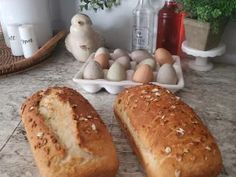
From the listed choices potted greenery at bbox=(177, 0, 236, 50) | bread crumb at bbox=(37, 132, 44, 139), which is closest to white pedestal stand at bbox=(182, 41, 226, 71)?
potted greenery at bbox=(177, 0, 236, 50)

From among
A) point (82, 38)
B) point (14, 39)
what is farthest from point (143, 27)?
point (14, 39)

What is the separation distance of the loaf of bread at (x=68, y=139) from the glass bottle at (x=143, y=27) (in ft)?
1.47

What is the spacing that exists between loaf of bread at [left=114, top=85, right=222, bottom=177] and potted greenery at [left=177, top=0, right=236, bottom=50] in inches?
11.2

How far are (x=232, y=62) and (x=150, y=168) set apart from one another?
63 cm

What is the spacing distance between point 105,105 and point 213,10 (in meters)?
0.37

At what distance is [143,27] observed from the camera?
3.14 feet

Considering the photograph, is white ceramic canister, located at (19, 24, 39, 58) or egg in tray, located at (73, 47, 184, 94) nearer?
egg in tray, located at (73, 47, 184, 94)

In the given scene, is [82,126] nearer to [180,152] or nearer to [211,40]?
[180,152]

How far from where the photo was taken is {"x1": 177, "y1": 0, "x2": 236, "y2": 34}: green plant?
0.73 metres

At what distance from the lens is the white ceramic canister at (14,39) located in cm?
90

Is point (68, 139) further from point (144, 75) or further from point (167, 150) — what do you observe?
point (144, 75)

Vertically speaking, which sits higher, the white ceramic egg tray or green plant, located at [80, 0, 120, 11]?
green plant, located at [80, 0, 120, 11]

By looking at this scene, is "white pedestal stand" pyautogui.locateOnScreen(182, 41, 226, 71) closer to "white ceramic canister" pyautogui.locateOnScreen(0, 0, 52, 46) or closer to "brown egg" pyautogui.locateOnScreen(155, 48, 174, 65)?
"brown egg" pyautogui.locateOnScreen(155, 48, 174, 65)

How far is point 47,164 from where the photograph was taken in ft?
1.47
